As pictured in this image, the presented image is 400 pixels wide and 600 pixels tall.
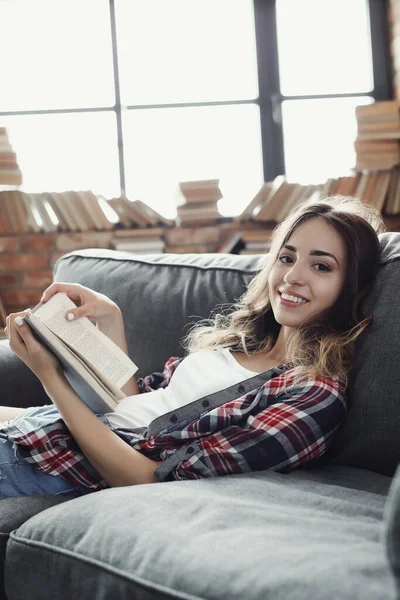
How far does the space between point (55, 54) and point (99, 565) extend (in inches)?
108

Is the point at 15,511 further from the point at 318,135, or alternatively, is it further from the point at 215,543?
the point at 318,135

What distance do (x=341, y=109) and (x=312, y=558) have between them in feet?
9.51

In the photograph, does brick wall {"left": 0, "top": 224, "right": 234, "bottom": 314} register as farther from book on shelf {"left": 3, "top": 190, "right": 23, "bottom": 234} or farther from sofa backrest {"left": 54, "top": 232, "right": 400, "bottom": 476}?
sofa backrest {"left": 54, "top": 232, "right": 400, "bottom": 476}

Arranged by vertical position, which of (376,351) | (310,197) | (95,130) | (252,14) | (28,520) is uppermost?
(252,14)

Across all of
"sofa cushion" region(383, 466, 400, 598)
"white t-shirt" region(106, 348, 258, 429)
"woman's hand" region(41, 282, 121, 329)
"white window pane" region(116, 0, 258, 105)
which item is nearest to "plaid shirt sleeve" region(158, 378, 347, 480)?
"white t-shirt" region(106, 348, 258, 429)

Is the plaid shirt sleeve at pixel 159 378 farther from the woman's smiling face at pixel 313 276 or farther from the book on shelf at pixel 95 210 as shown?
the book on shelf at pixel 95 210

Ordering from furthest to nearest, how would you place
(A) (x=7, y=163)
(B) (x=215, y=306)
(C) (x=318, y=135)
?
(C) (x=318, y=135), (A) (x=7, y=163), (B) (x=215, y=306)

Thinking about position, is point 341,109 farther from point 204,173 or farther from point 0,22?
point 0,22

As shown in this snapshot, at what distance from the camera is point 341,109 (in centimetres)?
349

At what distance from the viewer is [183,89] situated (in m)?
3.41

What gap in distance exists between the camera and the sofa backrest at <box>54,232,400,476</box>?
137 centimetres

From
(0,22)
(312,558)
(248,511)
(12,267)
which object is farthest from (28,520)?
(0,22)

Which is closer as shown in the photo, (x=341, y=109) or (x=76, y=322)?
(x=76, y=322)

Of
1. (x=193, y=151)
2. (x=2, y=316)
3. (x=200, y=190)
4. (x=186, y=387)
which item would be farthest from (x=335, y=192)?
(x=186, y=387)
